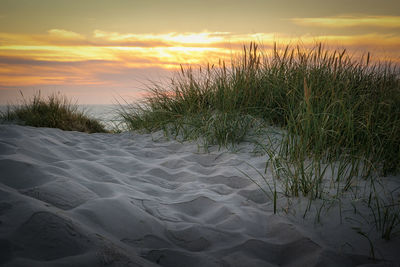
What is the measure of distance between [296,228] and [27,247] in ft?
4.32

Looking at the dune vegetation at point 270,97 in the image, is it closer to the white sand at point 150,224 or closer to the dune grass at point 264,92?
the dune grass at point 264,92

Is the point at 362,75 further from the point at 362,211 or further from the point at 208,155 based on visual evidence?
the point at 362,211

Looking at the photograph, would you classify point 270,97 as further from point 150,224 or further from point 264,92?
point 150,224

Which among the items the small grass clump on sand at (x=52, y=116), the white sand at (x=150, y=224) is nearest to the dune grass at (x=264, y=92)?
the white sand at (x=150, y=224)

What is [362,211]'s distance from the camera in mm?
1644

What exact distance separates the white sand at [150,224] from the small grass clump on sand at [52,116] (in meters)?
4.10

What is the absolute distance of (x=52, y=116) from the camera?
20.1ft

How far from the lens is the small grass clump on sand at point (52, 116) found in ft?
19.9

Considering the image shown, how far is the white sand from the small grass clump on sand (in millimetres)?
4100

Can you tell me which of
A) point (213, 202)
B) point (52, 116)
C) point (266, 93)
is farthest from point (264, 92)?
point (52, 116)

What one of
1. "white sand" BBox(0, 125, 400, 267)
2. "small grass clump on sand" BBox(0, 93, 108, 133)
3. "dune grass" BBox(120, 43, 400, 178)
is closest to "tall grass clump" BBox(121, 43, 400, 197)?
"dune grass" BBox(120, 43, 400, 178)

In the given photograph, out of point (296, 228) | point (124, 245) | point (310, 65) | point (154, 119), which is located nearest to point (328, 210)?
point (296, 228)

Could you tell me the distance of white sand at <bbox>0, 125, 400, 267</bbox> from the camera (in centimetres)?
113

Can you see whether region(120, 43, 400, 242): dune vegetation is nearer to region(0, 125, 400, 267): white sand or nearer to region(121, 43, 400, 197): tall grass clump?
region(121, 43, 400, 197): tall grass clump
